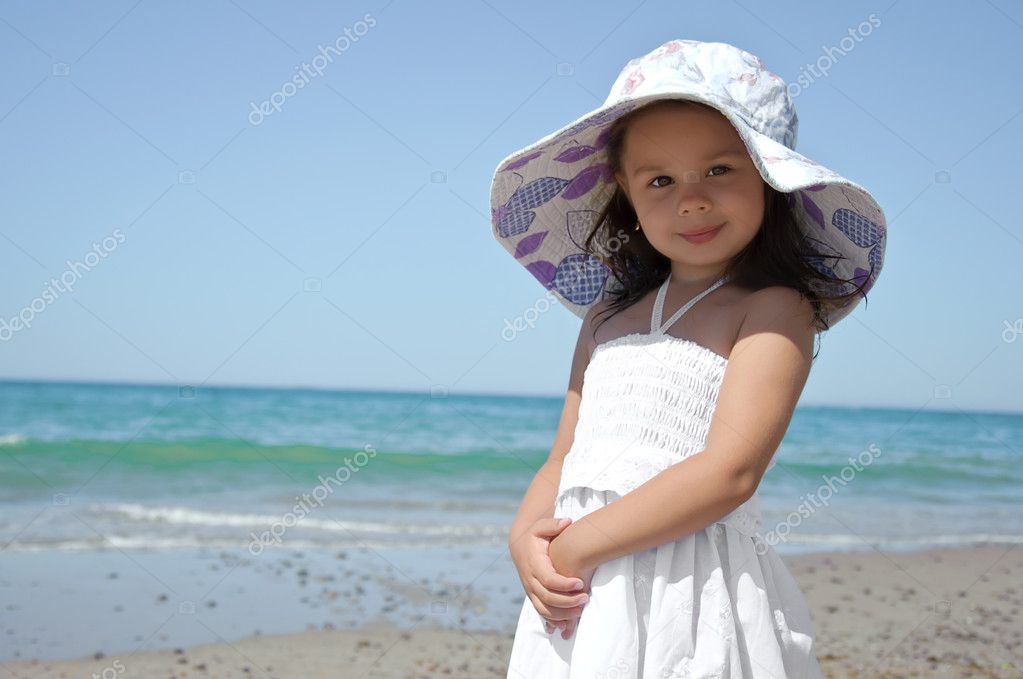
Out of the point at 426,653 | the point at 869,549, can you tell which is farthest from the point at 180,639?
the point at 869,549

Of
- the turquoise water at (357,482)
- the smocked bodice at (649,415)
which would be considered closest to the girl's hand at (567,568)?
the smocked bodice at (649,415)

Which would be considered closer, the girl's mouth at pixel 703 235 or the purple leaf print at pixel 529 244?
the girl's mouth at pixel 703 235

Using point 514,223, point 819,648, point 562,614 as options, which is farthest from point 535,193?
point 819,648

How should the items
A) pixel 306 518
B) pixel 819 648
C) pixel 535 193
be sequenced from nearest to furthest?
pixel 535 193 < pixel 819 648 < pixel 306 518

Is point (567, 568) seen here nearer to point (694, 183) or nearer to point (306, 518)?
point (694, 183)

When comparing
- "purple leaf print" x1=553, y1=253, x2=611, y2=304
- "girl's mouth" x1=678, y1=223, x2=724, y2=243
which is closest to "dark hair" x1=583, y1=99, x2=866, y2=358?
"girl's mouth" x1=678, y1=223, x2=724, y2=243

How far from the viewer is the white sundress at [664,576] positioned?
59.2 inches

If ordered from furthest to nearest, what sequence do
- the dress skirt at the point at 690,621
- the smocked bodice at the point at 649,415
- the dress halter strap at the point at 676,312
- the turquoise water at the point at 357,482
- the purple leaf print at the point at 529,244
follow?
the turquoise water at the point at 357,482, the purple leaf print at the point at 529,244, the dress halter strap at the point at 676,312, the smocked bodice at the point at 649,415, the dress skirt at the point at 690,621

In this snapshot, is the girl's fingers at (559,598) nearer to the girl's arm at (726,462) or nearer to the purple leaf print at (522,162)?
the girl's arm at (726,462)

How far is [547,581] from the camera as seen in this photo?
5.26 ft

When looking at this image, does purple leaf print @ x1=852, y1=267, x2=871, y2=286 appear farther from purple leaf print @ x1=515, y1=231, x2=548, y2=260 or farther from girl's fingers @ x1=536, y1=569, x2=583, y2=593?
girl's fingers @ x1=536, y1=569, x2=583, y2=593

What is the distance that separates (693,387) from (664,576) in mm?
333

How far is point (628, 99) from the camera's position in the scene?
162cm

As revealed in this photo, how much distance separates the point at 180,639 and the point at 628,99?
3883mm
